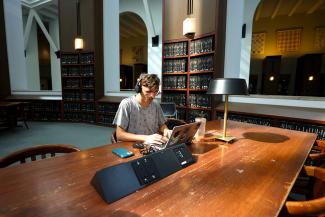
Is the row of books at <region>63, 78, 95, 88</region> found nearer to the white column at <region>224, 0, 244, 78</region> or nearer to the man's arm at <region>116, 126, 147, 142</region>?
the white column at <region>224, 0, 244, 78</region>

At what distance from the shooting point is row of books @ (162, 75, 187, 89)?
13.6 ft

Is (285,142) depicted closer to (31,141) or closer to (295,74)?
(31,141)

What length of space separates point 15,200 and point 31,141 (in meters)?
3.94

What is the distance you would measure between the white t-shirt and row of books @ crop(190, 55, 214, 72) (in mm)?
2123

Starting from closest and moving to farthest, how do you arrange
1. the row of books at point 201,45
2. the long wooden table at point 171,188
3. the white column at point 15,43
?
1. the long wooden table at point 171,188
2. the row of books at point 201,45
3. the white column at point 15,43

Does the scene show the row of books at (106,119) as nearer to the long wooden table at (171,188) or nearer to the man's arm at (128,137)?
the man's arm at (128,137)

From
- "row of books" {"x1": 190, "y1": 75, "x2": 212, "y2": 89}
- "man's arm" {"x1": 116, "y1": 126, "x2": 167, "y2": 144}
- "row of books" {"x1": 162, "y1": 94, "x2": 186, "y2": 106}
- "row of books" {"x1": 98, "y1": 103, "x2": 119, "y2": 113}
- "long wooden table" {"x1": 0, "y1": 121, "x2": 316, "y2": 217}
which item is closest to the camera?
"long wooden table" {"x1": 0, "y1": 121, "x2": 316, "y2": 217}

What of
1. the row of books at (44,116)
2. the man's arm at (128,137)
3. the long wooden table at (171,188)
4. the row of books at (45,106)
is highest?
A: the man's arm at (128,137)

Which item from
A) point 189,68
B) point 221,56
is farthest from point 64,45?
point 221,56

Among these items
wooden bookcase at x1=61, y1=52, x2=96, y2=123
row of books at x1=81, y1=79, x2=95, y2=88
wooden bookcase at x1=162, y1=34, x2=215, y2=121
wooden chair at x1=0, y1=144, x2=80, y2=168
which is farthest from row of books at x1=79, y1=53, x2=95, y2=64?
wooden chair at x1=0, y1=144, x2=80, y2=168

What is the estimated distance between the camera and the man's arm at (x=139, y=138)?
129cm

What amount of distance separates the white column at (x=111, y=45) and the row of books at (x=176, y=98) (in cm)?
199

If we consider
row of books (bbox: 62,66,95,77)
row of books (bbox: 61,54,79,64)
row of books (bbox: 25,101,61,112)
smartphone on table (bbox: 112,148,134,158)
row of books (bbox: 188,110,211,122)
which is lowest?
row of books (bbox: 25,101,61,112)

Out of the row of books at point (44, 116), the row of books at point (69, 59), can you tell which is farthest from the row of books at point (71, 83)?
the row of books at point (44, 116)
